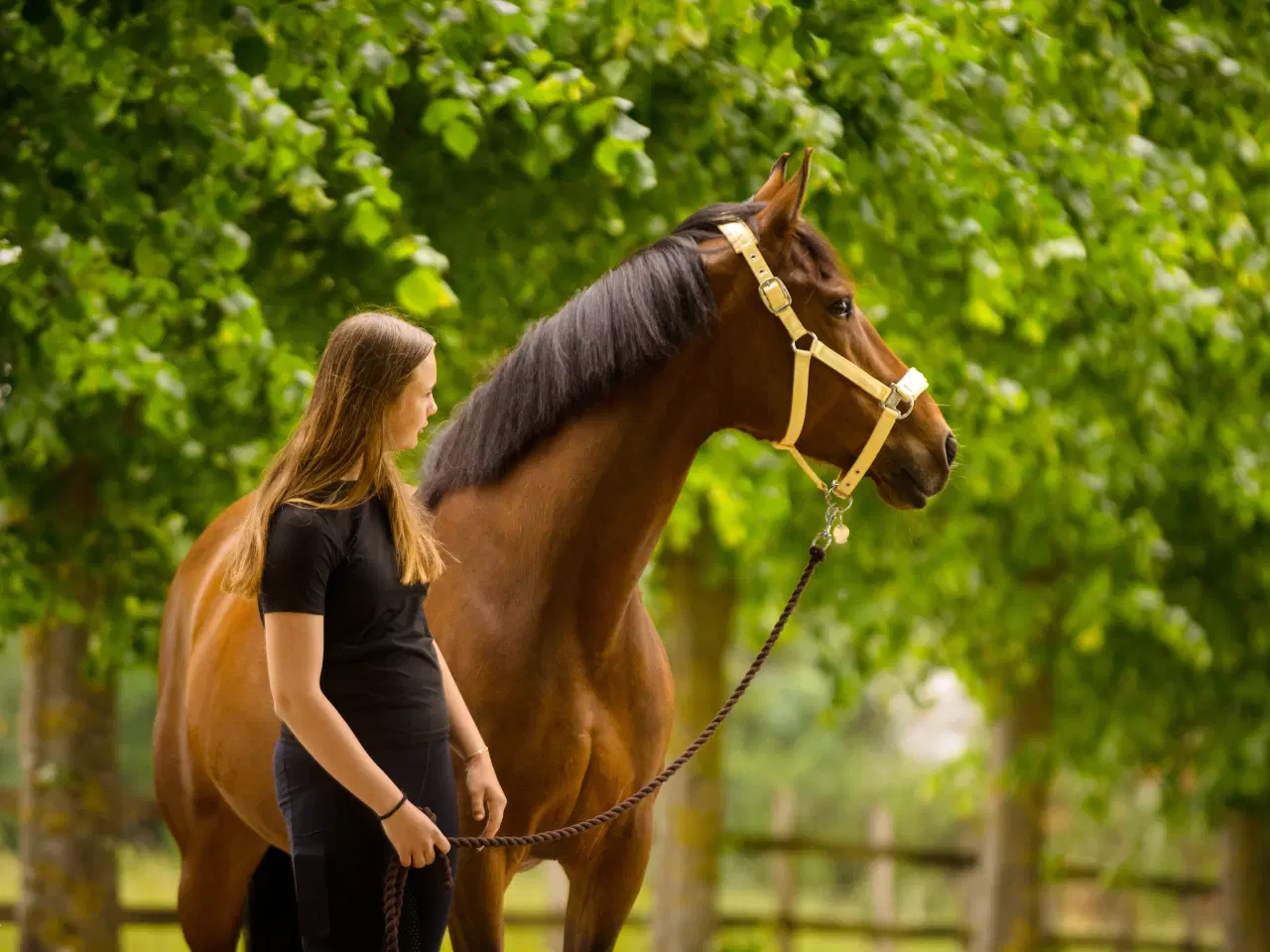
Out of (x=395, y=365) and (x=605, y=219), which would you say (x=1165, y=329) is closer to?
(x=605, y=219)

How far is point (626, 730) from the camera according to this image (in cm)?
320

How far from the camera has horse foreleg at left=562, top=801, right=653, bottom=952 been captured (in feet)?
10.7

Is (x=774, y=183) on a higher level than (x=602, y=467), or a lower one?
higher

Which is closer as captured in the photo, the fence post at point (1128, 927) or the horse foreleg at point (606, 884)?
the horse foreleg at point (606, 884)

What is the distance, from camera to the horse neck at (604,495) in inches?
119

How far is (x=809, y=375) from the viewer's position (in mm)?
2996

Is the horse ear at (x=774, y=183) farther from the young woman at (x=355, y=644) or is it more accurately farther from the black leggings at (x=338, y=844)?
the black leggings at (x=338, y=844)

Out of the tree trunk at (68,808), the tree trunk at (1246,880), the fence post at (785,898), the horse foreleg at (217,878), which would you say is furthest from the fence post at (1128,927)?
the horse foreleg at (217,878)

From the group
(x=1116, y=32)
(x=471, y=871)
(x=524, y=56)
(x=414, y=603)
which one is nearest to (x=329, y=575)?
(x=414, y=603)

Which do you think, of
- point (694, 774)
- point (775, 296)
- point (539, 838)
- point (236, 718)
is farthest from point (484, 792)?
point (694, 774)

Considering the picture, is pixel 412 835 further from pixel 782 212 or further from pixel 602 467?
pixel 782 212

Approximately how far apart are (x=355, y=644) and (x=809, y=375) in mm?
1156

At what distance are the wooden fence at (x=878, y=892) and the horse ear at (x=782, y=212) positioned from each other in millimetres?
8226

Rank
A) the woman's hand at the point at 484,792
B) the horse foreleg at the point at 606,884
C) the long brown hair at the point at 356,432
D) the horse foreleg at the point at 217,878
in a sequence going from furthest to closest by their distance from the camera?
the horse foreleg at the point at 217,878, the horse foreleg at the point at 606,884, the woman's hand at the point at 484,792, the long brown hair at the point at 356,432
